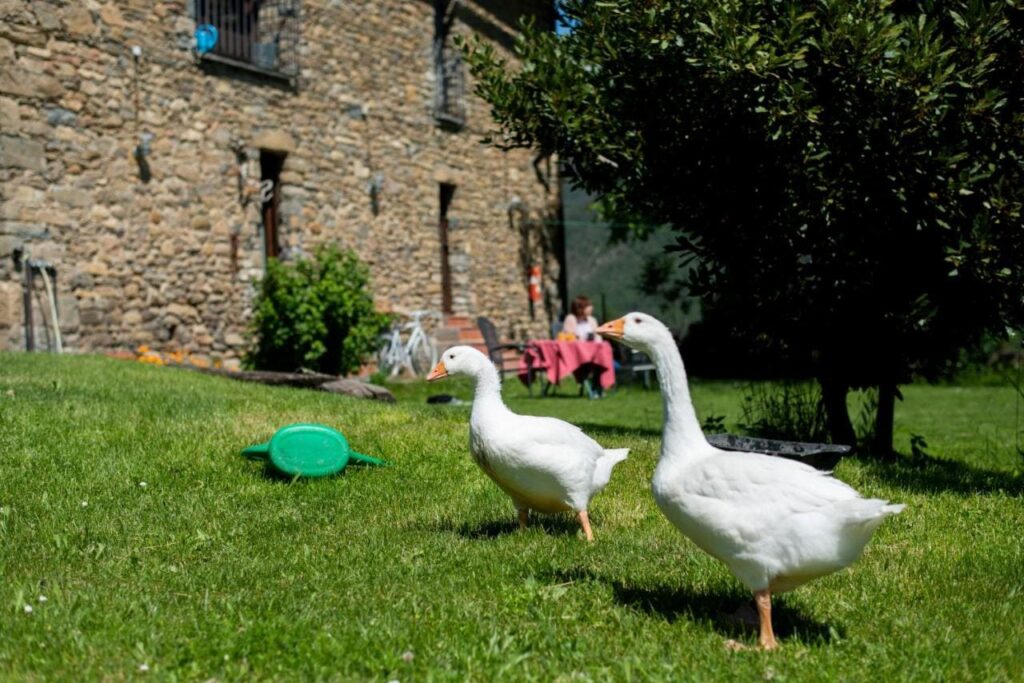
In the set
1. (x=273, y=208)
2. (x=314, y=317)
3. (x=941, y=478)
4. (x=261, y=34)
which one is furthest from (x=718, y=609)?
(x=261, y=34)

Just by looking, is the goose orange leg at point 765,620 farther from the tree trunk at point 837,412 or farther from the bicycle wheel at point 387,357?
A: the bicycle wheel at point 387,357

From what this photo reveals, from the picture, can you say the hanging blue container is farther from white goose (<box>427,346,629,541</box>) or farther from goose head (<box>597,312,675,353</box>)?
goose head (<box>597,312,675,353</box>)

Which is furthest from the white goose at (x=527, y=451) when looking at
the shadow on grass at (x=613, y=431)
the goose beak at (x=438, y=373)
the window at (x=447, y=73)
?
the window at (x=447, y=73)

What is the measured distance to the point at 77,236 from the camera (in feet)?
39.6

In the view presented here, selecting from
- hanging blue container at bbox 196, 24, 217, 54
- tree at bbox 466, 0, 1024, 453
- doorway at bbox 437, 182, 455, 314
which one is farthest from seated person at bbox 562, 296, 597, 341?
tree at bbox 466, 0, 1024, 453

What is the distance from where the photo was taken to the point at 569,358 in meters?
14.7

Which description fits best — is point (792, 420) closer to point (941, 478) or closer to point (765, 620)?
point (941, 478)

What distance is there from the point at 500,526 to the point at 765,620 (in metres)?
1.98

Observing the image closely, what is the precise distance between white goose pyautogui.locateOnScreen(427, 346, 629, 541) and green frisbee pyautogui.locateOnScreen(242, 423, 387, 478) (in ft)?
4.49

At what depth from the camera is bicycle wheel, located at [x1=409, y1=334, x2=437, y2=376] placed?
17172 mm

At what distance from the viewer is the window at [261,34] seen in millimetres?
14398

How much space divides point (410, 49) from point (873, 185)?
12505 millimetres

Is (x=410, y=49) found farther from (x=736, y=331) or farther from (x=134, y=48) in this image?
(x=736, y=331)

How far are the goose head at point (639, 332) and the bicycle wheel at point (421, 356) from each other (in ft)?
44.8
